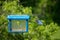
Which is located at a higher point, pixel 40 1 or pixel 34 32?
pixel 34 32

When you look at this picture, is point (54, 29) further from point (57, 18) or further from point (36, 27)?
point (57, 18)

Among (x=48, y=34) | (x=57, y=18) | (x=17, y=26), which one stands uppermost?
(x=17, y=26)

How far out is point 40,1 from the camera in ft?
95.3

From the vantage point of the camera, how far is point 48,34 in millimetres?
6602

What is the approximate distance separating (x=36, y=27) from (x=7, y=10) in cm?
76

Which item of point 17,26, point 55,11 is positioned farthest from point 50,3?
point 17,26

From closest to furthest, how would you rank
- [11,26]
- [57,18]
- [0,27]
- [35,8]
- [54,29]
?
1. [11,26]
2. [0,27]
3. [54,29]
4. [57,18]
5. [35,8]

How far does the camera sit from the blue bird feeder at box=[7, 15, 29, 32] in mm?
4931

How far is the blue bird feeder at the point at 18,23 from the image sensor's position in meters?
4.93

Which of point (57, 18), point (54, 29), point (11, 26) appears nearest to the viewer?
point (11, 26)

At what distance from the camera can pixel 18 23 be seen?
5059mm

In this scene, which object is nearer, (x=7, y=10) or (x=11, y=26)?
(x=11, y=26)

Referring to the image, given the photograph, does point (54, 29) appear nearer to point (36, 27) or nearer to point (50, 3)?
point (36, 27)

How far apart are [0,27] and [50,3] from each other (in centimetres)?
2152
